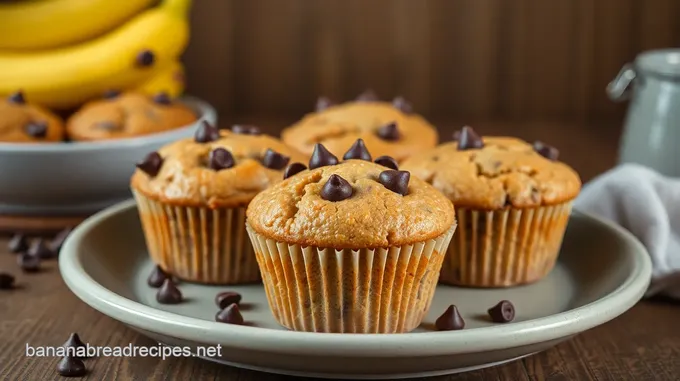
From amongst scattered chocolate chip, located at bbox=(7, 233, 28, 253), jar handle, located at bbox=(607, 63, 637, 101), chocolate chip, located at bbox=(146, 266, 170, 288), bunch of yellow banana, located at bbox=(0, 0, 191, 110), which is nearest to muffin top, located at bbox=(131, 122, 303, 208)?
chocolate chip, located at bbox=(146, 266, 170, 288)

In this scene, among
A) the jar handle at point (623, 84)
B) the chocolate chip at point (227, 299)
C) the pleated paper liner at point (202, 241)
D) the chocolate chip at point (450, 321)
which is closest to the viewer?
the chocolate chip at point (450, 321)

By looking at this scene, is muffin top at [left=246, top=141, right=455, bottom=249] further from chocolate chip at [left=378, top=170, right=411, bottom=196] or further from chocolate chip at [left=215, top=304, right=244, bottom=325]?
chocolate chip at [left=215, top=304, right=244, bottom=325]

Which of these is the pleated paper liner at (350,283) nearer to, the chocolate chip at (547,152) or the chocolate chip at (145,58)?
the chocolate chip at (547,152)

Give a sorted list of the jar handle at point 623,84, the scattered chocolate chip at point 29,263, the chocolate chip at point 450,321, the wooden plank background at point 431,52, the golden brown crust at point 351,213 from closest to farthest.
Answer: the golden brown crust at point 351,213 < the chocolate chip at point 450,321 < the scattered chocolate chip at point 29,263 < the jar handle at point 623,84 < the wooden plank background at point 431,52

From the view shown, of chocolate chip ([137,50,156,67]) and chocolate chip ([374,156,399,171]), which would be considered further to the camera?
chocolate chip ([137,50,156,67])

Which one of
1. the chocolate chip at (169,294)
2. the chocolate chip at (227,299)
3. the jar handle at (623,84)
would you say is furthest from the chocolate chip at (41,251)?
the jar handle at (623,84)

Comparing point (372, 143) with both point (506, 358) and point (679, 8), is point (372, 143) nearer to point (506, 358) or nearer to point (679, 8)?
point (506, 358)

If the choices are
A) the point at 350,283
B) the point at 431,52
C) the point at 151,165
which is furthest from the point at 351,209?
the point at 431,52
